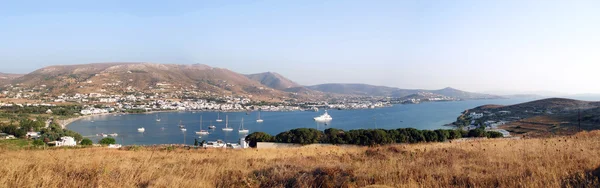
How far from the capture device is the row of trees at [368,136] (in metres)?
23.1

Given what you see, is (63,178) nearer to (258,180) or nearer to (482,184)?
(258,180)

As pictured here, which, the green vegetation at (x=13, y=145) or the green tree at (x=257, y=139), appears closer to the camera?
the green vegetation at (x=13, y=145)

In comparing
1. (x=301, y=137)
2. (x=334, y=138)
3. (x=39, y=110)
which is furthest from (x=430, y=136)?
(x=39, y=110)

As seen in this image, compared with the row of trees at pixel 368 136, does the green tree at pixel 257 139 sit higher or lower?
lower

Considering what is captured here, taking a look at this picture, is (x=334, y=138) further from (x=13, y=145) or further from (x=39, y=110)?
(x=39, y=110)

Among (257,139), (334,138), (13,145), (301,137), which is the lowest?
(257,139)

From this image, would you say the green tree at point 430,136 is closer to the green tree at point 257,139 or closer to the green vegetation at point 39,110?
the green tree at point 257,139

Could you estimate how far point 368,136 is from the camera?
934 inches

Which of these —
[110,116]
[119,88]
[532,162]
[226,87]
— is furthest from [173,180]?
[226,87]

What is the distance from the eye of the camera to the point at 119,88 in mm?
137500

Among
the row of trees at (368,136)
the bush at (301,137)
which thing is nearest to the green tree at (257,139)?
the row of trees at (368,136)

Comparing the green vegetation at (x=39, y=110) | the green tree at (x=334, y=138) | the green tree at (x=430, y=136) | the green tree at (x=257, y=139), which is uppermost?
the green tree at (x=430, y=136)

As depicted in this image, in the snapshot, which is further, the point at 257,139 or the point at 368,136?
the point at 257,139

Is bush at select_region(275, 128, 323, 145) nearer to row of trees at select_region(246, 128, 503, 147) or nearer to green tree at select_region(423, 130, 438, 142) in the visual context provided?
row of trees at select_region(246, 128, 503, 147)
